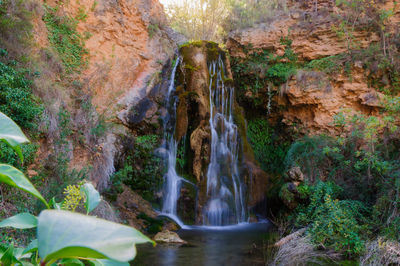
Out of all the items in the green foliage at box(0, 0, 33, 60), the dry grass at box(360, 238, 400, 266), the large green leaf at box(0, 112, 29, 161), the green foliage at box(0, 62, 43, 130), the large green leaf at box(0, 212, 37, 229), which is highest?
the green foliage at box(0, 0, 33, 60)

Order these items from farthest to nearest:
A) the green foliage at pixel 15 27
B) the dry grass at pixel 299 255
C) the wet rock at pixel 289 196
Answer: the wet rock at pixel 289 196 < the green foliage at pixel 15 27 < the dry grass at pixel 299 255

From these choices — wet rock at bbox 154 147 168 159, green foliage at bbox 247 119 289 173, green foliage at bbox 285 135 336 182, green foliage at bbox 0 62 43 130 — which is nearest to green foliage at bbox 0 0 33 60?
green foliage at bbox 0 62 43 130

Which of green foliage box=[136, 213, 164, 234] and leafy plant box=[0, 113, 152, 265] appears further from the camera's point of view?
green foliage box=[136, 213, 164, 234]

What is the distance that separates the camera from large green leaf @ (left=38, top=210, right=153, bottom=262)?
16.2 inches

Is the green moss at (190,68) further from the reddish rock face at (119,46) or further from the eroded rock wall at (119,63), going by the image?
the reddish rock face at (119,46)

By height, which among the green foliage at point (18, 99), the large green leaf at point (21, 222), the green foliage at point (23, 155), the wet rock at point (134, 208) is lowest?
the wet rock at point (134, 208)

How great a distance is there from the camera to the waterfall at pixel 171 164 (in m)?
9.81

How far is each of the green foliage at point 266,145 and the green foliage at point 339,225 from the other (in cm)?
513

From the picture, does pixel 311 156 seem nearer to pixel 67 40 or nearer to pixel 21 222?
pixel 67 40

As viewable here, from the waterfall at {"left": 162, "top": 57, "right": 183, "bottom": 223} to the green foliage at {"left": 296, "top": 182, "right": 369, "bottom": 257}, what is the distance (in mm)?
4358

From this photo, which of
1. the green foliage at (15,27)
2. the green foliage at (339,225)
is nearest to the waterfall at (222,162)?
the green foliage at (339,225)

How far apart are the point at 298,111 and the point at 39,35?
1060cm

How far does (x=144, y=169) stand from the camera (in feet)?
33.4

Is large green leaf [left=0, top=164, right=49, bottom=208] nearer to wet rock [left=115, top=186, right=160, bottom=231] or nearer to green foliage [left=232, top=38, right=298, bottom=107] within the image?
wet rock [left=115, top=186, right=160, bottom=231]
